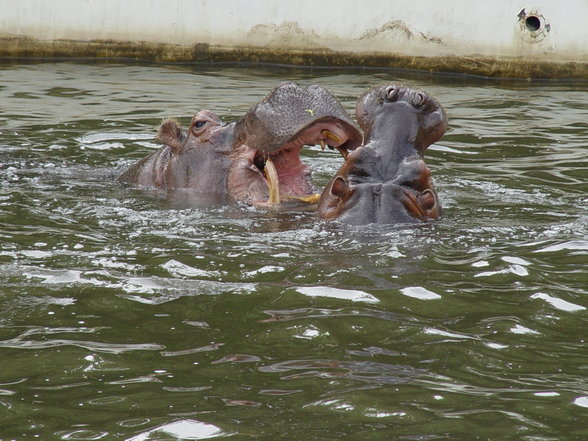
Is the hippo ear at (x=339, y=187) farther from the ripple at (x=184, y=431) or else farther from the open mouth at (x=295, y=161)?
the ripple at (x=184, y=431)

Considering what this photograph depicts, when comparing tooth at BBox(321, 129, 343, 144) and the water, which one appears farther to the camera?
tooth at BBox(321, 129, 343, 144)

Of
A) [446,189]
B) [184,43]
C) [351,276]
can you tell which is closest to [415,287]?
[351,276]

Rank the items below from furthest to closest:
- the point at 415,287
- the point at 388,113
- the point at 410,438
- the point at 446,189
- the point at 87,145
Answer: the point at 87,145
the point at 446,189
the point at 388,113
the point at 415,287
the point at 410,438

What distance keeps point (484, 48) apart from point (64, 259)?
8.97 m

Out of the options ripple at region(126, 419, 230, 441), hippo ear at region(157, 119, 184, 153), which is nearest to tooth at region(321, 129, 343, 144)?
hippo ear at region(157, 119, 184, 153)

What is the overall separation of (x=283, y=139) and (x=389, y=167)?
2.71 feet

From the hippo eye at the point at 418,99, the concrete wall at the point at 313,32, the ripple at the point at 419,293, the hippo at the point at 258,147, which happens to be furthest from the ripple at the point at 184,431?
the concrete wall at the point at 313,32

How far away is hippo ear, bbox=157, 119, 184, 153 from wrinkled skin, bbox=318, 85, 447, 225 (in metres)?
1.55

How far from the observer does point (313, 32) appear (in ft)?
42.8

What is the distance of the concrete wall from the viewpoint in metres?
12.3

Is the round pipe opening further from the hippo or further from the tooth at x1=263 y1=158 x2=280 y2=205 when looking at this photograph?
the tooth at x1=263 y1=158 x2=280 y2=205

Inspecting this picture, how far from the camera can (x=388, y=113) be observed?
16.6 ft

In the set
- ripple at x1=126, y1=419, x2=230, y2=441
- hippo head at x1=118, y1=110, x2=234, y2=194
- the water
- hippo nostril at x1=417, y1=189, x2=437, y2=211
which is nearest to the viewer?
ripple at x1=126, y1=419, x2=230, y2=441

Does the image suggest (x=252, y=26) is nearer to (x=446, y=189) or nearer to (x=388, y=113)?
(x=446, y=189)
